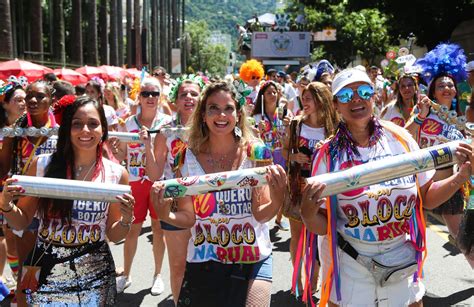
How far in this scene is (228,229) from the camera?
3590 millimetres

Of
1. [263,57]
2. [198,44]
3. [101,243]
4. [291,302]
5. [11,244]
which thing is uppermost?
[198,44]

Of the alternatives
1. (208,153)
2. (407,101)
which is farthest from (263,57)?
(208,153)

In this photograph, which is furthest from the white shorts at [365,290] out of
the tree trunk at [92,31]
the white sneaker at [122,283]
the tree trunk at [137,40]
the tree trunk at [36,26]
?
the tree trunk at [137,40]

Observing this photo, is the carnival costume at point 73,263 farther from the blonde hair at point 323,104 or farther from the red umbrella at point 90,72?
the red umbrella at point 90,72

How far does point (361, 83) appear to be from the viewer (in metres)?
3.43

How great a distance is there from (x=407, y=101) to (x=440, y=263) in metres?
1.96

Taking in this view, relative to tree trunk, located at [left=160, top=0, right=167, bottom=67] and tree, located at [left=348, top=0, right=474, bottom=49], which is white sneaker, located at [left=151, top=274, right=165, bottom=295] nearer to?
tree, located at [left=348, top=0, right=474, bottom=49]

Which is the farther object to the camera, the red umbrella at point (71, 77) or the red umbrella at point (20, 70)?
the red umbrella at point (71, 77)

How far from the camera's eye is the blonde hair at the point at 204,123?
386 cm

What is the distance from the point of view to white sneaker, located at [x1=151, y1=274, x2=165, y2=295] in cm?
615

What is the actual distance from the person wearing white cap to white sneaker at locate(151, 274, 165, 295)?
9.89 feet

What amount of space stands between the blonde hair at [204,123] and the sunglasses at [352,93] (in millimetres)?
722

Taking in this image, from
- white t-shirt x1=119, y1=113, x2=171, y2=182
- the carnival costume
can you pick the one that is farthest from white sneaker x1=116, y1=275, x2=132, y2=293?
the carnival costume

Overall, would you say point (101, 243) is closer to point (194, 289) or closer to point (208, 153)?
point (194, 289)
